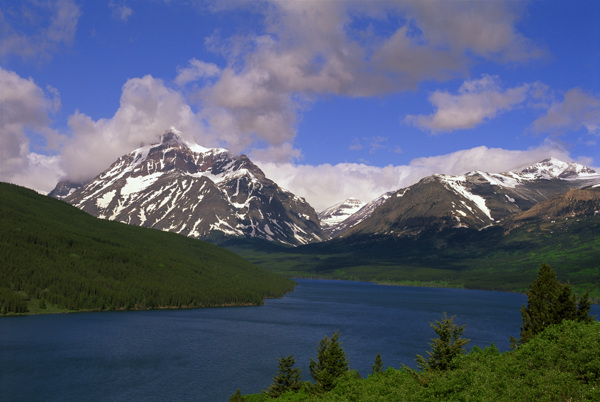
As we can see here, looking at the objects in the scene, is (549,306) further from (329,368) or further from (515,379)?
(329,368)

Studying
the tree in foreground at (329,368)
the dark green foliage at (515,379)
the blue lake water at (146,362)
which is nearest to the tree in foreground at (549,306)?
the dark green foliage at (515,379)

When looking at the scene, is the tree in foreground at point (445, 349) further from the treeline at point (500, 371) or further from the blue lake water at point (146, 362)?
the blue lake water at point (146, 362)

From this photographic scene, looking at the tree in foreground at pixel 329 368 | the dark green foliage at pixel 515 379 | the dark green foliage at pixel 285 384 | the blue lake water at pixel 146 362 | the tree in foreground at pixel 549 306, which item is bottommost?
the blue lake water at pixel 146 362

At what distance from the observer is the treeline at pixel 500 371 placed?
56.3 meters

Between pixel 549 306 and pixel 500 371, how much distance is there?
30531mm

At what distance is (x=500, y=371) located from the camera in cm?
6756

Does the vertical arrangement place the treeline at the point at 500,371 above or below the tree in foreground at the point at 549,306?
below

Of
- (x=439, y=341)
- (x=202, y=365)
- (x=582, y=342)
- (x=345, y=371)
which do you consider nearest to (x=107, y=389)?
(x=202, y=365)

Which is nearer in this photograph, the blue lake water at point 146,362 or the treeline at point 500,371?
the treeline at point 500,371

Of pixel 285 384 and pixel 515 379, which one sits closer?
pixel 515 379

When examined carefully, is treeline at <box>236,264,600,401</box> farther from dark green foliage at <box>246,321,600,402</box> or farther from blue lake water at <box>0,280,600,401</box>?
blue lake water at <box>0,280,600,401</box>

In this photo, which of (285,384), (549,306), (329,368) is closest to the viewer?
(329,368)

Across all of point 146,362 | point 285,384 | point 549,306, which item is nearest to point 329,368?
point 285,384

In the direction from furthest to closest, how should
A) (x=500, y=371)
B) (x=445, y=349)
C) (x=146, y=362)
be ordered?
(x=146, y=362) < (x=445, y=349) < (x=500, y=371)
